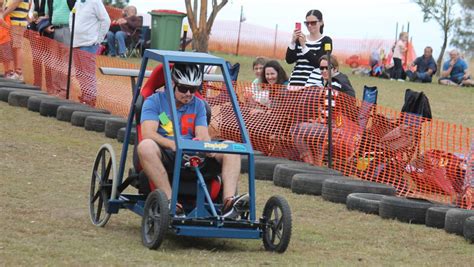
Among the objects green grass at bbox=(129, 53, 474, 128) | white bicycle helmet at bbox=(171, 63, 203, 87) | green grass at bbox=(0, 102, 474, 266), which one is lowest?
green grass at bbox=(0, 102, 474, 266)

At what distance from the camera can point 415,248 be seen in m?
7.83

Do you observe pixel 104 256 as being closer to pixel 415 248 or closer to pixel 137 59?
pixel 415 248

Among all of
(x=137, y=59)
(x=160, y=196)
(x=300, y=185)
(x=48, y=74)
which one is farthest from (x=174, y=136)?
(x=137, y=59)

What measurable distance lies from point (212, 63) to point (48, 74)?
28.3ft

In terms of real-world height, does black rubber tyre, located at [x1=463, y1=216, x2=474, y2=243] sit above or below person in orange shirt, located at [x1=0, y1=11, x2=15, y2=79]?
below

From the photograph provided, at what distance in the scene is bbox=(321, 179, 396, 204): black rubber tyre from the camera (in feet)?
31.6

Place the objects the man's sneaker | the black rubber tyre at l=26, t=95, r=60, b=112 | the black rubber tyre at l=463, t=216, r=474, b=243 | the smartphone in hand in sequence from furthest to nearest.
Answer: the black rubber tyre at l=26, t=95, r=60, b=112 < the smartphone in hand < the black rubber tyre at l=463, t=216, r=474, b=243 < the man's sneaker

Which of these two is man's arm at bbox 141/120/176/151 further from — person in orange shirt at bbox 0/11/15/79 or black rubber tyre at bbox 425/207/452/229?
person in orange shirt at bbox 0/11/15/79

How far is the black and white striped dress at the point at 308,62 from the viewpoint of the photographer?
12141 millimetres

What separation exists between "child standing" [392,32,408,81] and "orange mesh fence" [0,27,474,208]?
46.6 ft

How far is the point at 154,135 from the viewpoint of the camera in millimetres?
7594

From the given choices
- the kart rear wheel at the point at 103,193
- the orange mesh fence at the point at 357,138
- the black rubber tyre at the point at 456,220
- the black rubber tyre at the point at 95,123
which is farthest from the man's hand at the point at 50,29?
the black rubber tyre at the point at 456,220

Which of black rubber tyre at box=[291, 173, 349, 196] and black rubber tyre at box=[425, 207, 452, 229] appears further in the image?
black rubber tyre at box=[291, 173, 349, 196]

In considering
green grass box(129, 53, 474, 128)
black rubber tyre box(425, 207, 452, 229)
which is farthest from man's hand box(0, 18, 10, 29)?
black rubber tyre box(425, 207, 452, 229)
